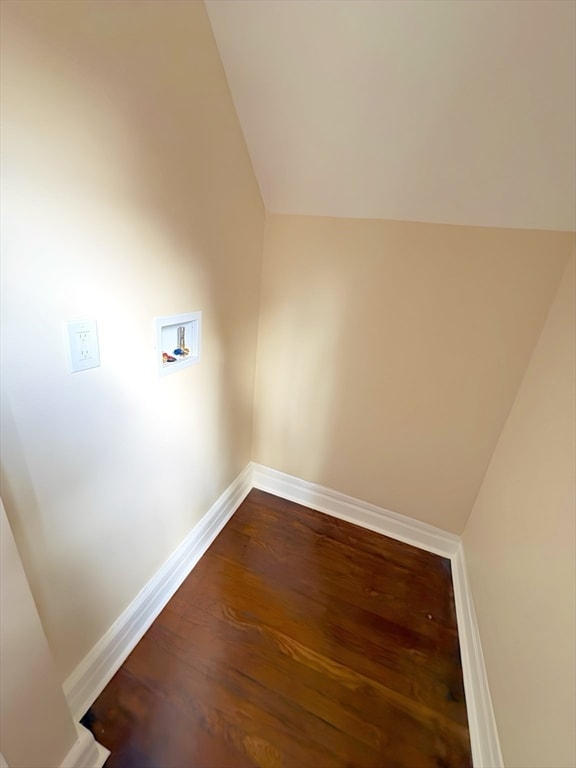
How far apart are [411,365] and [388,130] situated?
89cm

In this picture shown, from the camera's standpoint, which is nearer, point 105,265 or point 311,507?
point 105,265

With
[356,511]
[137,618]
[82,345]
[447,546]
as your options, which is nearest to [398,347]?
[356,511]

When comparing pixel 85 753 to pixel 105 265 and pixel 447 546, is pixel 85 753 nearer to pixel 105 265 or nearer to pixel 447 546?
pixel 105 265

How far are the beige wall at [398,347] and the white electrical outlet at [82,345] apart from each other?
3.17 feet

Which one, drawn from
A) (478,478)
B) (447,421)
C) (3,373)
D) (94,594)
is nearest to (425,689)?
(478,478)

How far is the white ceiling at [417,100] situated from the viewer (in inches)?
31.5

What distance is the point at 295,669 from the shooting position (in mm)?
1156

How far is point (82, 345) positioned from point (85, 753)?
1.09 metres

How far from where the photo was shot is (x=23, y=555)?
765mm

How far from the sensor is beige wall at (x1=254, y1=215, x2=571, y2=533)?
123 cm

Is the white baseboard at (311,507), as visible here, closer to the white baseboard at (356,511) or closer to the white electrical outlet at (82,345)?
the white baseboard at (356,511)

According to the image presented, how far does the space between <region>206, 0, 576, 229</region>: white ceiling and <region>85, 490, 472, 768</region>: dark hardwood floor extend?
160 centimetres

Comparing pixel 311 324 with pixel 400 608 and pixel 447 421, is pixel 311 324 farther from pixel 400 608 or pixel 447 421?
pixel 400 608

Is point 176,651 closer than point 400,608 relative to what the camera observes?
Yes
